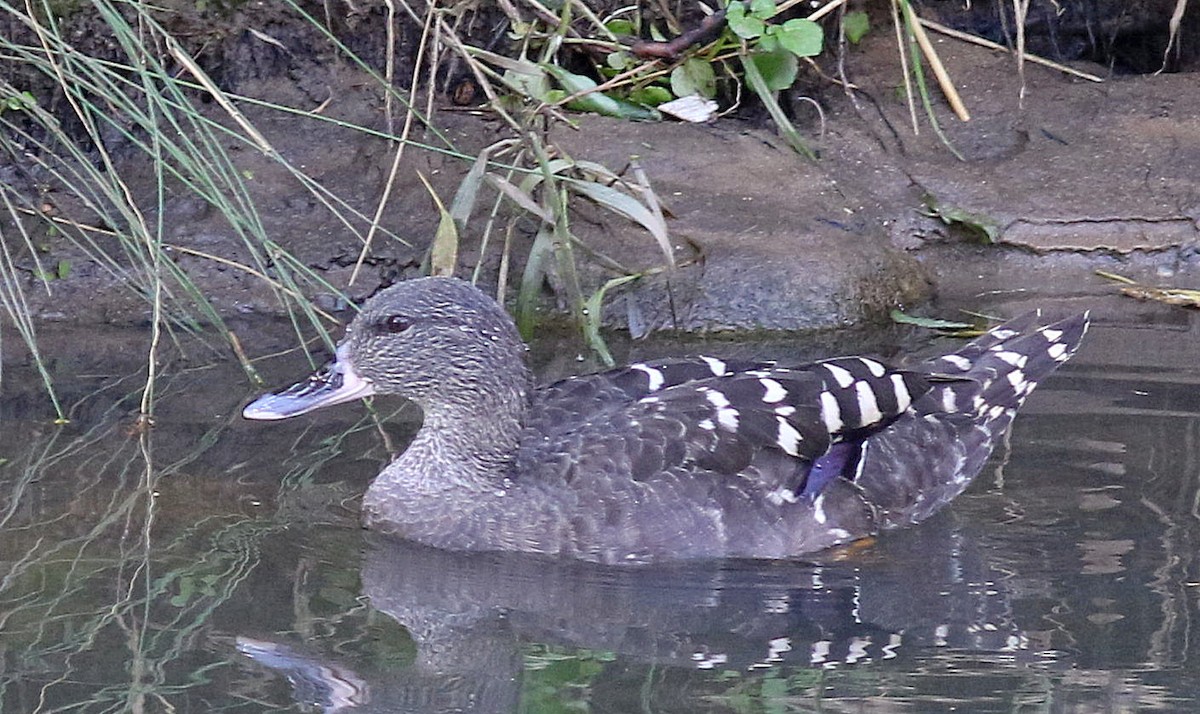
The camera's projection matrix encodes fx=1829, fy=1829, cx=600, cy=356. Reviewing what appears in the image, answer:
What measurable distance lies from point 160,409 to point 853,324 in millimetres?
2572

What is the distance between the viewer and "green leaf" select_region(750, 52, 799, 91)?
754 cm

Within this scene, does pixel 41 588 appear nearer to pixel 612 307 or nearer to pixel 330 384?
pixel 330 384

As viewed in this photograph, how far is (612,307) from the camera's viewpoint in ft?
22.3

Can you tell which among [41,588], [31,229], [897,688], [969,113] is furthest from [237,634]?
[969,113]

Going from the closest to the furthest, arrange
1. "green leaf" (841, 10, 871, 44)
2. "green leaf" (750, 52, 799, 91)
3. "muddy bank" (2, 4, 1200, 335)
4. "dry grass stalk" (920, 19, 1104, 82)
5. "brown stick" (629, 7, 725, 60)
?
"muddy bank" (2, 4, 1200, 335) → "brown stick" (629, 7, 725, 60) → "green leaf" (750, 52, 799, 91) → "green leaf" (841, 10, 871, 44) → "dry grass stalk" (920, 19, 1104, 82)

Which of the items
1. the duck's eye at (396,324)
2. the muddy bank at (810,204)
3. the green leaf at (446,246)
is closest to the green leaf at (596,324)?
the muddy bank at (810,204)

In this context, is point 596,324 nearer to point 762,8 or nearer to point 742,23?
point 742,23

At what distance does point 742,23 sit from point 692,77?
1.72ft

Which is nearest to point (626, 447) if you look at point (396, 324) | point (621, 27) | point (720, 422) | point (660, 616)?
point (720, 422)

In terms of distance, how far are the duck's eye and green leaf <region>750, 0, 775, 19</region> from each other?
2.66m

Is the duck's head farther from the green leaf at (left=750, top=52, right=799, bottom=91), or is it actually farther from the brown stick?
the green leaf at (left=750, top=52, right=799, bottom=91)

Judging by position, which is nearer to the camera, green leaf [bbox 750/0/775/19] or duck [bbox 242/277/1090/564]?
duck [bbox 242/277/1090/564]

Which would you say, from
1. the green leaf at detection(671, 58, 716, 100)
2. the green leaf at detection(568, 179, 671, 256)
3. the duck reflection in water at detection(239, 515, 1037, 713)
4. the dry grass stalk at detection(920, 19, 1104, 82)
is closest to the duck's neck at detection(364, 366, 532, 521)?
the duck reflection in water at detection(239, 515, 1037, 713)

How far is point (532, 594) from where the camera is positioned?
181 inches
